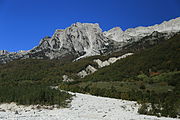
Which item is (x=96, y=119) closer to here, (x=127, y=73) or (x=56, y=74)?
(x=127, y=73)

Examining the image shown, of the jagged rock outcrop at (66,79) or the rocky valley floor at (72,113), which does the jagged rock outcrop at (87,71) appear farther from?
the rocky valley floor at (72,113)

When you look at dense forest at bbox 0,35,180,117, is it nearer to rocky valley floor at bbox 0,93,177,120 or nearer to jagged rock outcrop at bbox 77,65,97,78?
rocky valley floor at bbox 0,93,177,120

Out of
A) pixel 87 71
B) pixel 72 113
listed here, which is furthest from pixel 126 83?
pixel 87 71

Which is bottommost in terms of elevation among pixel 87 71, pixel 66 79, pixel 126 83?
pixel 126 83

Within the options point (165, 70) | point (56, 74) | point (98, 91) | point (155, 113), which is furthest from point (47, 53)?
point (155, 113)

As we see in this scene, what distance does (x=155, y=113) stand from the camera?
15609 millimetres

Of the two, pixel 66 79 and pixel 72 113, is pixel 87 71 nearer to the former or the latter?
pixel 66 79

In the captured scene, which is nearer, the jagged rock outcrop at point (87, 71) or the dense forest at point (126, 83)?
the dense forest at point (126, 83)

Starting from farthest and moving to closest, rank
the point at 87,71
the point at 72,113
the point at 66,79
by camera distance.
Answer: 1. the point at 87,71
2. the point at 66,79
3. the point at 72,113

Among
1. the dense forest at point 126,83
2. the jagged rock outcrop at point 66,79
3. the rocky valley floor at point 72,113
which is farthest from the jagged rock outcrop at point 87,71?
the rocky valley floor at point 72,113

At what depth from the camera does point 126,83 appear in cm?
3678

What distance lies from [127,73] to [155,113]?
136ft

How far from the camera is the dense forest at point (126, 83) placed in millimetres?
20891

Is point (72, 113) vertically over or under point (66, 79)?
under
